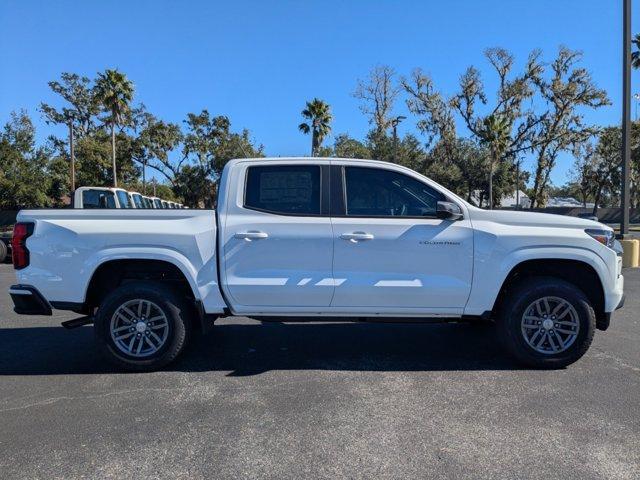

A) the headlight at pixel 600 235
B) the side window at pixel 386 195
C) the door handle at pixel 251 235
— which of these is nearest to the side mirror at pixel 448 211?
the side window at pixel 386 195

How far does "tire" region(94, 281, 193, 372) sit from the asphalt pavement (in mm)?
178

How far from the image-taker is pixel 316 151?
149ft

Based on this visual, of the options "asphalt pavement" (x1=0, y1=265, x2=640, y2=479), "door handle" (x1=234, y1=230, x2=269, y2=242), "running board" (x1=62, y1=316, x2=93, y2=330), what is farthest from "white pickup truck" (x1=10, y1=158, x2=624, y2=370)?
"asphalt pavement" (x1=0, y1=265, x2=640, y2=479)

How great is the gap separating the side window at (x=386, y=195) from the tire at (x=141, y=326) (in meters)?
1.96

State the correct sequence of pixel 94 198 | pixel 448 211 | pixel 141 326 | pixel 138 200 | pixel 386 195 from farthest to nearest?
pixel 138 200, pixel 94 198, pixel 386 195, pixel 141 326, pixel 448 211

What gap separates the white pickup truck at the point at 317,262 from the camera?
5.04 meters

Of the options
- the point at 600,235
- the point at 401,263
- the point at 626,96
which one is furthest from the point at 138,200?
the point at 626,96

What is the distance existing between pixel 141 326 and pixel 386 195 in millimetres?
2681

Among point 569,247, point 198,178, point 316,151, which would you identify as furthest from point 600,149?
point 569,247

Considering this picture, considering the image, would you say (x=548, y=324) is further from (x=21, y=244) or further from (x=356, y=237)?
(x=21, y=244)

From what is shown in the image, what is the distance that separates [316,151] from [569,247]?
135 feet

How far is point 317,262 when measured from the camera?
5.07m

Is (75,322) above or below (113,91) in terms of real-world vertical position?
below

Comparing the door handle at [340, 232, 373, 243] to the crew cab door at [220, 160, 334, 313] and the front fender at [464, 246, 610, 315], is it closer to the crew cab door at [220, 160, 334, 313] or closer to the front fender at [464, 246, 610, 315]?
the crew cab door at [220, 160, 334, 313]
